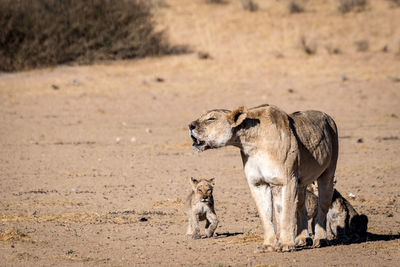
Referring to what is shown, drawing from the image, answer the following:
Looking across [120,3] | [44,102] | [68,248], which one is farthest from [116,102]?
[68,248]

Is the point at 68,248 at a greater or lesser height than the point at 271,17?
lesser

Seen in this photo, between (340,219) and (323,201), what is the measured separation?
3.06 ft

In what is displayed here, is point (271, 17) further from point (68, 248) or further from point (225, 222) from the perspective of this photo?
point (68, 248)

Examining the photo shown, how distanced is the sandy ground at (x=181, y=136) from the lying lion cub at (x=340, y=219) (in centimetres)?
27

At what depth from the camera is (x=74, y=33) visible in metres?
26.0

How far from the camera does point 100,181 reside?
14039 millimetres

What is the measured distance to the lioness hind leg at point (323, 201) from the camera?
9.45 m

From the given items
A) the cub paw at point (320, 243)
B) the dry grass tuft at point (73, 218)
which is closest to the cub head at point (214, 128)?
the cub paw at point (320, 243)

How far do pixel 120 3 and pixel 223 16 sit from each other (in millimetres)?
4355

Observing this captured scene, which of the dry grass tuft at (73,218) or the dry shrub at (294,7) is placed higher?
the dry shrub at (294,7)

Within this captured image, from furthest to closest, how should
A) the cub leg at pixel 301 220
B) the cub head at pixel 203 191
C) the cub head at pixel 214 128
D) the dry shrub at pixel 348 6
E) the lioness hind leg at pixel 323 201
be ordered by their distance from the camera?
the dry shrub at pixel 348 6 → the cub head at pixel 203 191 → the lioness hind leg at pixel 323 201 → the cub leg at pixel 301 220 → the cub head at pixel 214 128

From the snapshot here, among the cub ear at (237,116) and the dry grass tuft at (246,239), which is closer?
the cub ear at (237,116)

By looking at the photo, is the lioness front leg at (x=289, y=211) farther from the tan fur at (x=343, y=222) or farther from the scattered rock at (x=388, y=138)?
the scattered rock at (x=388, y=138)

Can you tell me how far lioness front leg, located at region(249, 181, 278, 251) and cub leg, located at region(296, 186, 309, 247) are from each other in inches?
24.6
